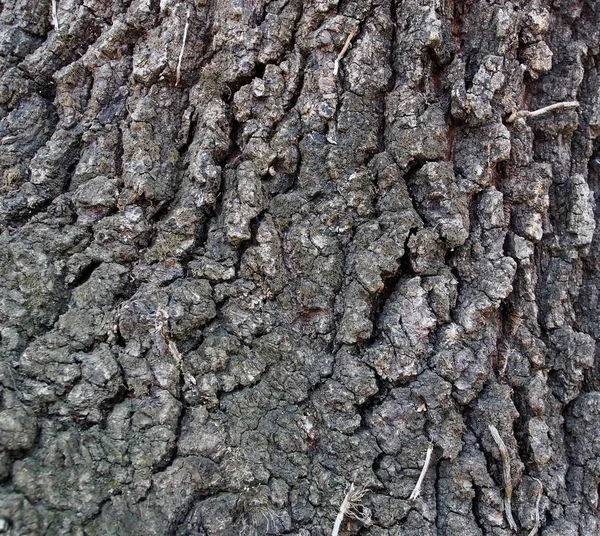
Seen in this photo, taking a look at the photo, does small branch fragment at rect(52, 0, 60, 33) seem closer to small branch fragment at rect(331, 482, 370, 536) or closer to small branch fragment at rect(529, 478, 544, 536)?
small branch fragment at rect(331, 482, 370, 536)

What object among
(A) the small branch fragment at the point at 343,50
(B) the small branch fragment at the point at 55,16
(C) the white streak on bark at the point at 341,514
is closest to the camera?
(C) the white streak on bark at the point at 341,514

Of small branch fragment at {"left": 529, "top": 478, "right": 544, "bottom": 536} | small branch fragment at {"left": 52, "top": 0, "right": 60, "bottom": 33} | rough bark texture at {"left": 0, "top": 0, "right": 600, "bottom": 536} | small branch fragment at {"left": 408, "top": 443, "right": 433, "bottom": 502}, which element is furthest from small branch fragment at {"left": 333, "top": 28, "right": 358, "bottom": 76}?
small branch fragment at {"left": 529, "top": 478, "right": 544, "bottom": 536}

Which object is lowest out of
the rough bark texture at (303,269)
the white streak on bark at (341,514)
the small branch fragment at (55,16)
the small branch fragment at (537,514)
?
the white streak on bark at (341,514)

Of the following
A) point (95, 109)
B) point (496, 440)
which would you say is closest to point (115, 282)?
point (95, 109)

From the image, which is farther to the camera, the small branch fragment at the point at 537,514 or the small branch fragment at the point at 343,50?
the small branch fragment at the point at 343,50

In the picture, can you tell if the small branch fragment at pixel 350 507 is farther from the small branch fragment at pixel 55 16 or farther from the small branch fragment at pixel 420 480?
the small branch fragment at pixel 55 16

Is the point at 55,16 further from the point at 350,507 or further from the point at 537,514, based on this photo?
the point at 537,514

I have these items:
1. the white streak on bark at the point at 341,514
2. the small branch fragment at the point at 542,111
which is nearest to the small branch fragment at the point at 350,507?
the white streak on bark at the point at 341,514

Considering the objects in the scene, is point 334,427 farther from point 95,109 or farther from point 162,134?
point 95,109
